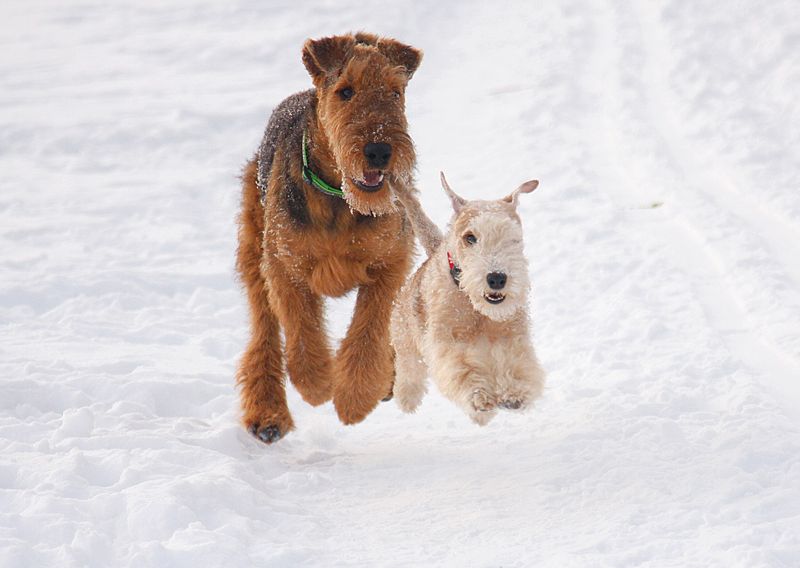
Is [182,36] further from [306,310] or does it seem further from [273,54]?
[306,310]

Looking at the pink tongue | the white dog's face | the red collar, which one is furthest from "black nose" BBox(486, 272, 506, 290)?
the pink tongue

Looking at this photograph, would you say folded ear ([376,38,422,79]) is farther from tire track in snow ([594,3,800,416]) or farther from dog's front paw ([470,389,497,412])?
tire track in snow ([594,3,800,416])

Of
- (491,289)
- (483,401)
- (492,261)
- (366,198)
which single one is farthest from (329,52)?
(483,401)

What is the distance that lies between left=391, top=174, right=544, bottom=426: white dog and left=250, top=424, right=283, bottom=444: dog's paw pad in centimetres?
78

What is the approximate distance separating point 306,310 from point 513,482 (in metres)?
1.40

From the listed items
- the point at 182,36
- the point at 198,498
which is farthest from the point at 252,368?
the point at 182,36

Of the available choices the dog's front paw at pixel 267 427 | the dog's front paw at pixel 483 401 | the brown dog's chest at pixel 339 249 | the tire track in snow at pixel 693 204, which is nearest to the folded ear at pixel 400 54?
the brown dog's chest at pixel 339 249

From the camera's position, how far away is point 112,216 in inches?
353

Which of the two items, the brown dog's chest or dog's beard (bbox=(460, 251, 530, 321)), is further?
the brown dog's chest

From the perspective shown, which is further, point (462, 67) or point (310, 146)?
point (462, 67)

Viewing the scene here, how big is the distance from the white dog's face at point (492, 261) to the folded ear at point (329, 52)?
2.93ft

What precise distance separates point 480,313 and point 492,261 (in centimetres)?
36

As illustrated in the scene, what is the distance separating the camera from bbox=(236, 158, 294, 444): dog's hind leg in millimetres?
5082

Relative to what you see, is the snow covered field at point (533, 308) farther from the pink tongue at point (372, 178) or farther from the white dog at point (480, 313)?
the pink tongue at point (372, 178)
